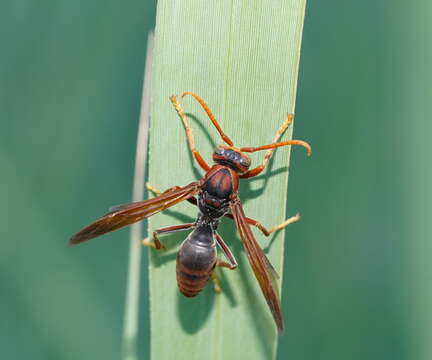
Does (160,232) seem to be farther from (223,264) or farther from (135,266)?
(223,264)

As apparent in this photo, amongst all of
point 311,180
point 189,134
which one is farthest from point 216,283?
point 311,180

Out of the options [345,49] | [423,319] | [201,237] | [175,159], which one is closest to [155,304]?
[201,237]

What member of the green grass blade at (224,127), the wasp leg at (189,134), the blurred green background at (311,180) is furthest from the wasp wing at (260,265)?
the blurred green background at (311,180)

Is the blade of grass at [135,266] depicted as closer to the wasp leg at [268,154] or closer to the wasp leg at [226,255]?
the wasp leg at [226,255]

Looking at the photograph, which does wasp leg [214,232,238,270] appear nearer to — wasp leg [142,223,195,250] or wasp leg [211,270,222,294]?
wasp leg [211,270,222,294]

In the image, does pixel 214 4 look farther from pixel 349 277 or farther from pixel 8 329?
pixel 8 329

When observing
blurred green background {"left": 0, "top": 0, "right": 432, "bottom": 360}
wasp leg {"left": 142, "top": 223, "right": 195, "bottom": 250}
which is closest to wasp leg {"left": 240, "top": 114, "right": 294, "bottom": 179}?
wasp leg {"left": 142, "top": 223, "right": 195, "bottom": 250}
